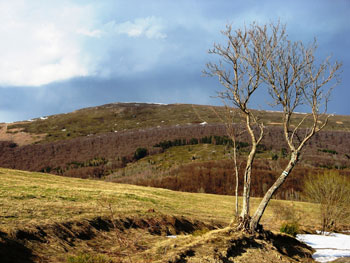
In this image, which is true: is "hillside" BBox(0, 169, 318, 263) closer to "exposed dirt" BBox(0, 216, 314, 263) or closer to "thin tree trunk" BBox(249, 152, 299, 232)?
"exposed dirt" BBox(0, 216, 314, 263)

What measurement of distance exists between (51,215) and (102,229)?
2973 mm

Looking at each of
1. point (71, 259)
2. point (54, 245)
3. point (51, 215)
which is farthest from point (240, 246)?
point (51, 215)

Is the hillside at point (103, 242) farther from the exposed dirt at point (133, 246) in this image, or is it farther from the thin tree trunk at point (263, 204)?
the thin tree trunk at point (263, 204)

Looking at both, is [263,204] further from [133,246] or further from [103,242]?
[103,242]

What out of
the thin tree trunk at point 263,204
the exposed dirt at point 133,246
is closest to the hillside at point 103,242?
the exposed dirt at point 133,246

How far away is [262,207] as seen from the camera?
15.4 m

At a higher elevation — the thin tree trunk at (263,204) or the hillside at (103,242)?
the thin tree trunk at (263,204)

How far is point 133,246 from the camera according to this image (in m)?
14.1

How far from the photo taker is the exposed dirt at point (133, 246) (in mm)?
11328

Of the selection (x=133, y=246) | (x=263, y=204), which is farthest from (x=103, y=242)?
(x=263, y=204)

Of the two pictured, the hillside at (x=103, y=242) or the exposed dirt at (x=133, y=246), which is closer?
the exposed dirt at (x=133, y=246)

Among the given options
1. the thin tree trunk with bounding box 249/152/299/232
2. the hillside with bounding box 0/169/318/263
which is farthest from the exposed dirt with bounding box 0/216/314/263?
the thin tree trunk with bounding box 249/152/299/232

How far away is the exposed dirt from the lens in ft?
37.2

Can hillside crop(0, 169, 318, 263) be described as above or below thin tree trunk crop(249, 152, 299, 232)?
below
